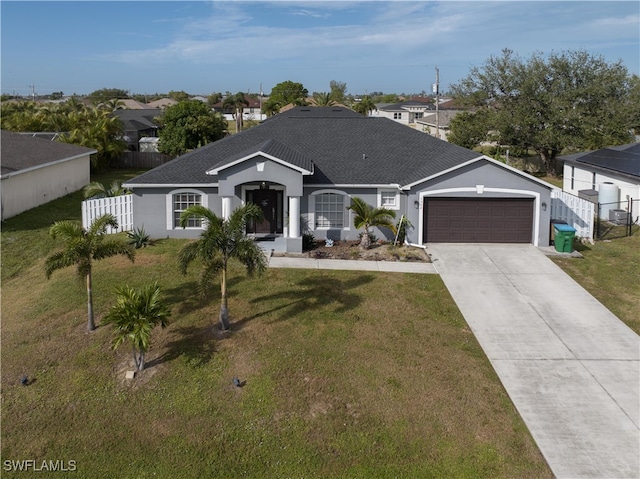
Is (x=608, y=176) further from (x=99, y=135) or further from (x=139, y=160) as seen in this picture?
(x=139, y=160)

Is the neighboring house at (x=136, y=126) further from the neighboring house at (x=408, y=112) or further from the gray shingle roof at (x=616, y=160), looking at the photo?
the neighboring house at (x=408, y=112)

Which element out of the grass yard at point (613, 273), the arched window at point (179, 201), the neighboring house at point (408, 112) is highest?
the neighboring house at point (408, 112)

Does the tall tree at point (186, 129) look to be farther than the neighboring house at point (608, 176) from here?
Yes

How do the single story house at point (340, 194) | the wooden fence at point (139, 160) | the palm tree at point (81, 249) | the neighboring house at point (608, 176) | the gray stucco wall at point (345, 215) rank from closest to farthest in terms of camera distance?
1. the palm tree at point (81, 249)
2. the single story house at point (340, 194)
3. the gray stucco wall at point (345, 215)
4. the neighboring house at point (608, 176)
5. the wooden fence at point (139, 160)

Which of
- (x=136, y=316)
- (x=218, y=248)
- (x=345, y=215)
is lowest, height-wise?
(x=136, y=316)

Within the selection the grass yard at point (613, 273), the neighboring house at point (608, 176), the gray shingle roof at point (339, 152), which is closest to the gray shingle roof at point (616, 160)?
the neighboring house at point (608, 176)

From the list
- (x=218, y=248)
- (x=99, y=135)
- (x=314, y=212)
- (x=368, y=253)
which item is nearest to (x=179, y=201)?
(x=314, y=212)
